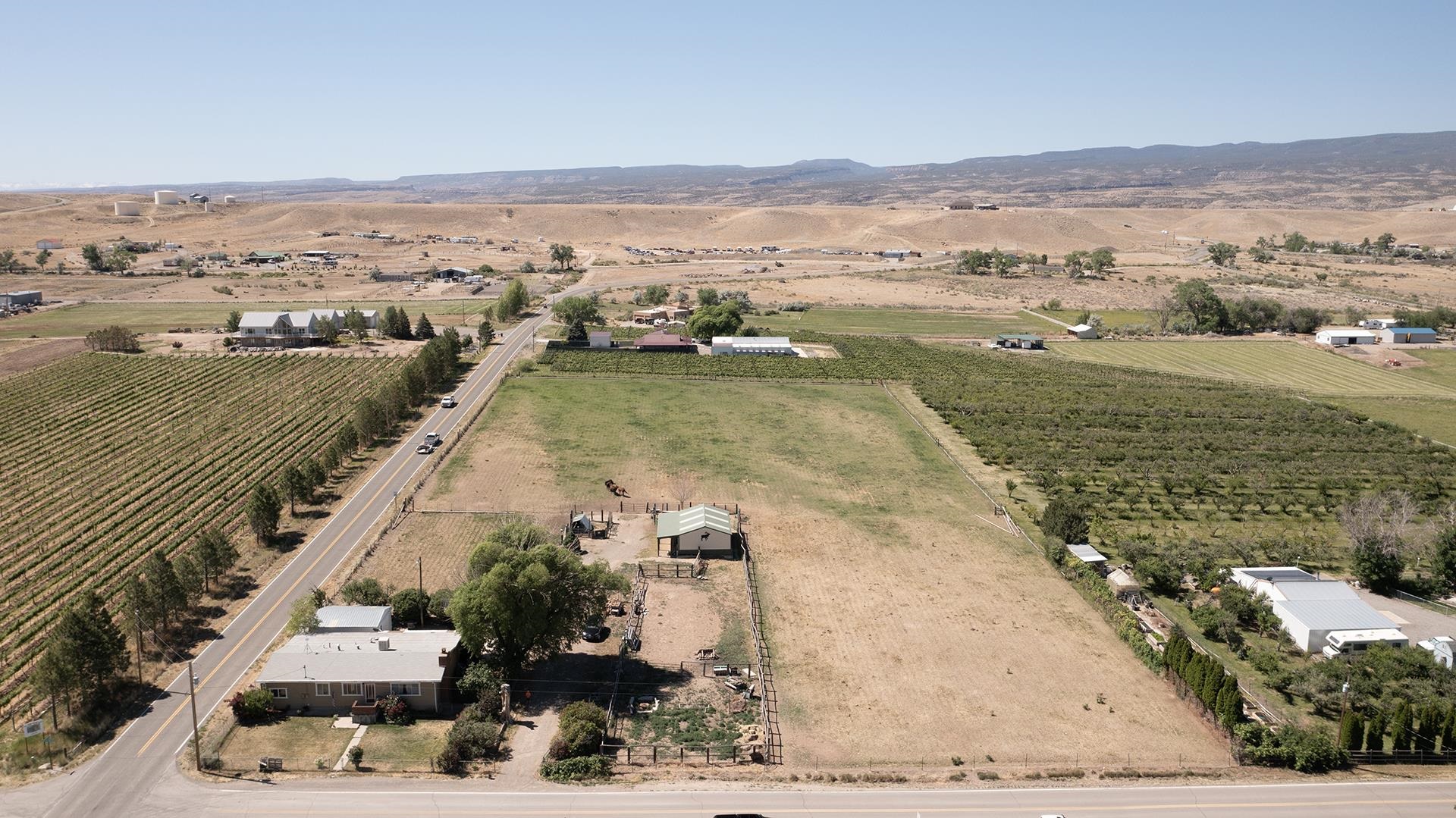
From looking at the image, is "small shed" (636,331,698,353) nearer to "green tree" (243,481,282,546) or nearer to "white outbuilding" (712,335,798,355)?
"white outbuilding" (712,335,798,355)

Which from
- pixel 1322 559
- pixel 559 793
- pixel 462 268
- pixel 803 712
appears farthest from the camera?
pixel 462 268

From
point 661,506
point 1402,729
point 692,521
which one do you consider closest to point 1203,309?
point 661,506

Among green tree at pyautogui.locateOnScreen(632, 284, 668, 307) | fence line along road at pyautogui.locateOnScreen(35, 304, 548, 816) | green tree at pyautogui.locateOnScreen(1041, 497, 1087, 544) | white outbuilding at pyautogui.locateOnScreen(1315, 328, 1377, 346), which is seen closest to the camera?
fence line along road at pyautogui.locateOnScreen(35, 304, 548, 816)

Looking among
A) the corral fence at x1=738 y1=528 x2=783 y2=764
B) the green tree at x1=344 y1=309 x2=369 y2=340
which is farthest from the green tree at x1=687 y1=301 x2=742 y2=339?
the corral fence at x1=738 y1=528 x2=783 y2=764

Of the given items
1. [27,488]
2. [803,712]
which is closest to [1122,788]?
[803,712]

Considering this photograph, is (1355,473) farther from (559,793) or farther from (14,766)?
(14,766)

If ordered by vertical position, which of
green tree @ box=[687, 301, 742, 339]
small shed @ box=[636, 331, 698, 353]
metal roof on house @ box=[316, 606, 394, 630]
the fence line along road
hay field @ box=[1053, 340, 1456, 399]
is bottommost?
the fence line along road
